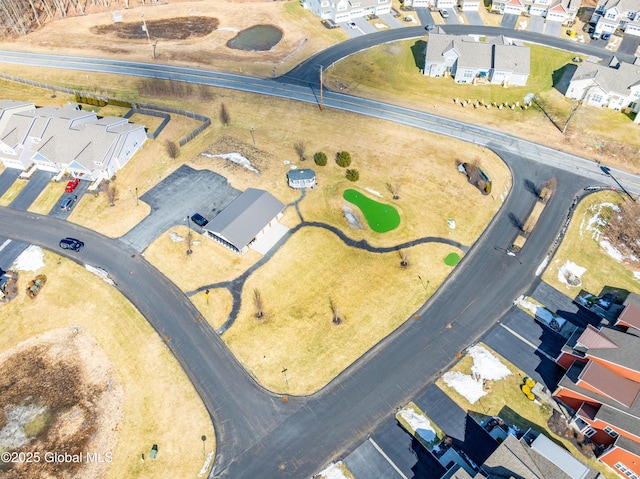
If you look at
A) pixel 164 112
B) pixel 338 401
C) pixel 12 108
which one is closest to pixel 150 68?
pixel 164 112

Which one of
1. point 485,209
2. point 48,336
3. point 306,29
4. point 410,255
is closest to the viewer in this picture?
point 48,336

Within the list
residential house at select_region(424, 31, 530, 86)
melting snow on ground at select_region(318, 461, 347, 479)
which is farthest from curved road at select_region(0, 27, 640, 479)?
residential house at select_region(424, 31, 530, 86)

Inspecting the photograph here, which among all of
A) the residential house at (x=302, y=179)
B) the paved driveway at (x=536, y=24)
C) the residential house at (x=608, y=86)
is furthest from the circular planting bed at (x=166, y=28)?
the residential house at (x=608, y=86)

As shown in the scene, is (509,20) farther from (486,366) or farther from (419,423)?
(419,423)

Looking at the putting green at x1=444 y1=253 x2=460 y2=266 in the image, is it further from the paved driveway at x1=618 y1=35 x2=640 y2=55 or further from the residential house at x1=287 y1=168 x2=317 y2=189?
the paved driveway at x1=618 y1=35 x2=640 y2=55

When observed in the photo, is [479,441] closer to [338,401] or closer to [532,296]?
[338,401]

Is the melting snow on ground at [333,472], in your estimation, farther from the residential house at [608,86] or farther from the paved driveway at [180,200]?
the residential house at [608,86]

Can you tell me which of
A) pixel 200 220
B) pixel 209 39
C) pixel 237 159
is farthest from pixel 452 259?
pixel 209 39
